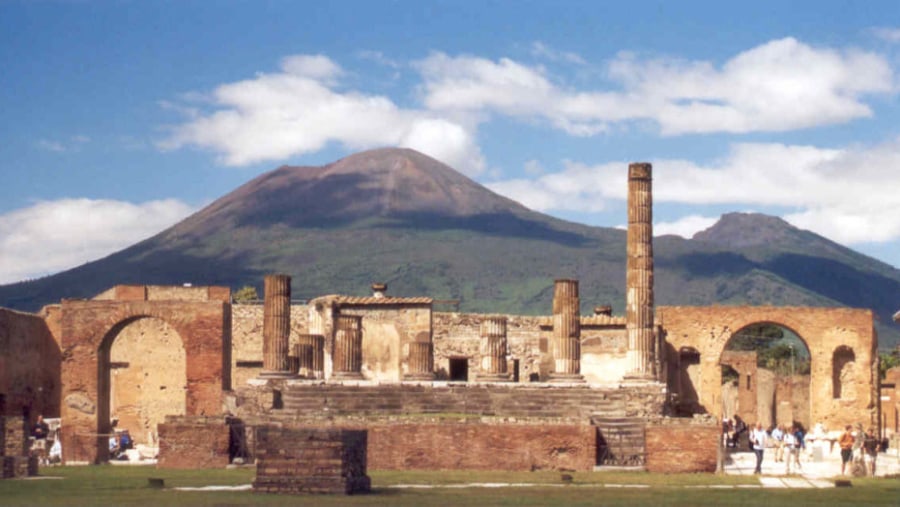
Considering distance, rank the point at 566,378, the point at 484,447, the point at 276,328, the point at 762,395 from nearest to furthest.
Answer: the point at 484,447, the point at 566,378, the point at 276,328, the point at 762,395

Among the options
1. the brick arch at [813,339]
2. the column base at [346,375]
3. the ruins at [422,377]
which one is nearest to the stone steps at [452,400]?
the ruins at [422,377]

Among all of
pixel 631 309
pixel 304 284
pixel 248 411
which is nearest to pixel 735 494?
pixel 248 411

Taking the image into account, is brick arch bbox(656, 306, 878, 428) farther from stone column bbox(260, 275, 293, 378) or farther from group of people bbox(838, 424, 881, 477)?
group of people bbox(838, 424, 881, 477)

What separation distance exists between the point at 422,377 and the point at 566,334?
3747 millimetres

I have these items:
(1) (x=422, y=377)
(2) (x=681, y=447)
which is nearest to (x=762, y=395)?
(1) (x=422, y=377)

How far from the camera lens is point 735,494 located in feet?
80.0

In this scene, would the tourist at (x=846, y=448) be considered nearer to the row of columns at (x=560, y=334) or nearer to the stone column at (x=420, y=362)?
the row of columns at (x=560, y=334)

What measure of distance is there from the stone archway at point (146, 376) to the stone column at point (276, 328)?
10.4 m

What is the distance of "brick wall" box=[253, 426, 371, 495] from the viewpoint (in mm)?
22438

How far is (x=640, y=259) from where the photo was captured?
41.6 metres

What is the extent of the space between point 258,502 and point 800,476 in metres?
13.7

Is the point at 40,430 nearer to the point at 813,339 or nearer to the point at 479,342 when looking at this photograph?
the point at 479,342

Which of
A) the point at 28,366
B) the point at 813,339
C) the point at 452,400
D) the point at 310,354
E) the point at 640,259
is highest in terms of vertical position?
the point at 640,259

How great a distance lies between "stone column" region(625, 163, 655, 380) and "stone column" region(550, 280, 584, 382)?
1.33m
